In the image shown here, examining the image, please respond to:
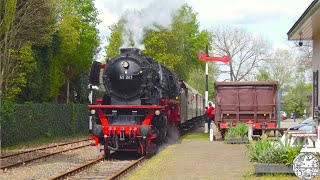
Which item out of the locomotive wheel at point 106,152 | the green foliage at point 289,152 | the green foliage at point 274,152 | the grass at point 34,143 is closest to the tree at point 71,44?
the grass at point 34,143

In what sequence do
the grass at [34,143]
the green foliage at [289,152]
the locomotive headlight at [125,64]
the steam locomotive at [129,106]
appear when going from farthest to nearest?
the grass at [34,143] → the locomotive headlight at [125,64] → the steam locomotive at [129,106] → the green foliage at [289,152]

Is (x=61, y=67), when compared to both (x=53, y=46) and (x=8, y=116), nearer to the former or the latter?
(x=53, y=46)

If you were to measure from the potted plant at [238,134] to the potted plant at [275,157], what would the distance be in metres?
9.38

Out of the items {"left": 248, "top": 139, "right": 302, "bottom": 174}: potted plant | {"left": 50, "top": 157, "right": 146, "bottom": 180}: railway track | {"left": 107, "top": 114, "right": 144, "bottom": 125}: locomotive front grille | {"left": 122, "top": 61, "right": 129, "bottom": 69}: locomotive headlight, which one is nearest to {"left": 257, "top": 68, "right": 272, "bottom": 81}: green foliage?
{"left": 122, "top": 61, "right": 129, "bottom": 69}: locomotive headlight

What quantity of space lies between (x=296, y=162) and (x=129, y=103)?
334 inches

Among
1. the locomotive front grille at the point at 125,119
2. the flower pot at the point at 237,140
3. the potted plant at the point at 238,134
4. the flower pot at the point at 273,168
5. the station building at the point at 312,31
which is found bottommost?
the flower pot at the point at 273,168

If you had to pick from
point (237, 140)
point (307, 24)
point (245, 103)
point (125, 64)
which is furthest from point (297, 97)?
point (307, 24)

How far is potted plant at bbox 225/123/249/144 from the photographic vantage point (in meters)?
20.8

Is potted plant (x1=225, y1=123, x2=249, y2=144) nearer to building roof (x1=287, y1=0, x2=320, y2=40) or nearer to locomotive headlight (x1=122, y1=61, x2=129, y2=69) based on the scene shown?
building roof (x1=287, y1=0, x2=320, y2=40)

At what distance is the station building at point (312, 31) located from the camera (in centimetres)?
1235

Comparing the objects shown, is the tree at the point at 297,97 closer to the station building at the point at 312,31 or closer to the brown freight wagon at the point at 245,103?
the brown freight wagon at the point at 245,103

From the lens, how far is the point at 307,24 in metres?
14.1

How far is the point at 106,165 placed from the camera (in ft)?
51.1

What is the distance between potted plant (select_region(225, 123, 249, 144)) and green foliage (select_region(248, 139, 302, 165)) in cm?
921
